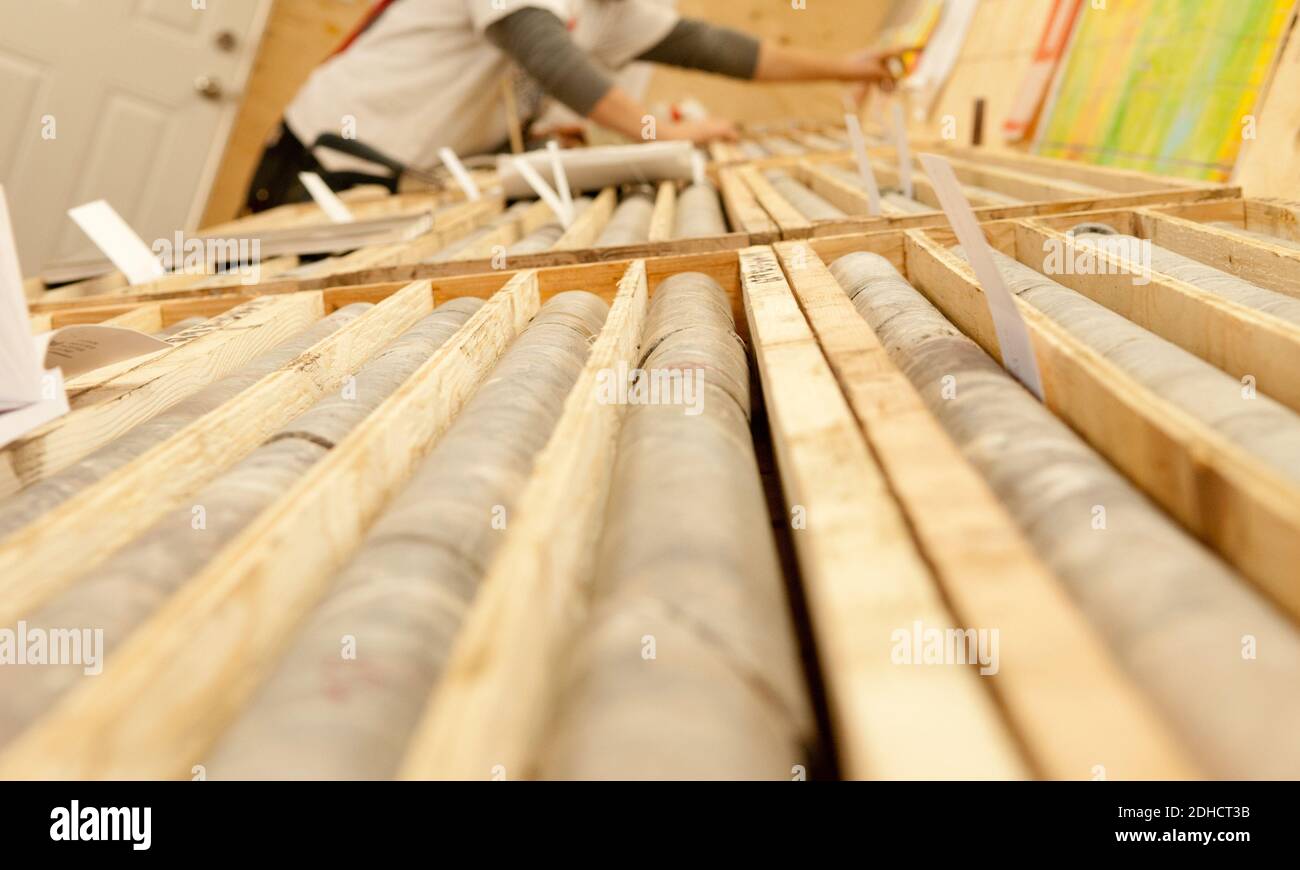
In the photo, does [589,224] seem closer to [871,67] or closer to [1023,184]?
[1023,184]

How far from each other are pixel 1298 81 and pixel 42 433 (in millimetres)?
2245

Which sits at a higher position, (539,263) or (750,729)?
(539,263)

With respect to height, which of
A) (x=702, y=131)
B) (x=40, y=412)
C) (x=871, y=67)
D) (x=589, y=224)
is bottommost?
(x=40, y=412)

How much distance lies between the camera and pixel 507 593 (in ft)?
1.90

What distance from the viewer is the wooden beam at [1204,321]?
2.78 feet

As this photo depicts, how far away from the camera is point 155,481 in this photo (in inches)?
34.0

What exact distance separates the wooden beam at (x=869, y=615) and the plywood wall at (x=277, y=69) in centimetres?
583

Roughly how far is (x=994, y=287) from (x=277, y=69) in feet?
19.3

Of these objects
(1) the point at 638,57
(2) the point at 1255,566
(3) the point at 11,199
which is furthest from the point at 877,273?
(3) the point at 11,199

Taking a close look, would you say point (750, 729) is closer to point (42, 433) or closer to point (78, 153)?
A: point (42, 433)

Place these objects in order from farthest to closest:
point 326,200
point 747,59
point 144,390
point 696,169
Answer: point 747,59 → point 696,169 → point 326,200 → point 144,390

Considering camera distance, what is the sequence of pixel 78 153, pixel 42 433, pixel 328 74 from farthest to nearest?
pixel 78 153 → pixel 328 74 → pixel 42 433
